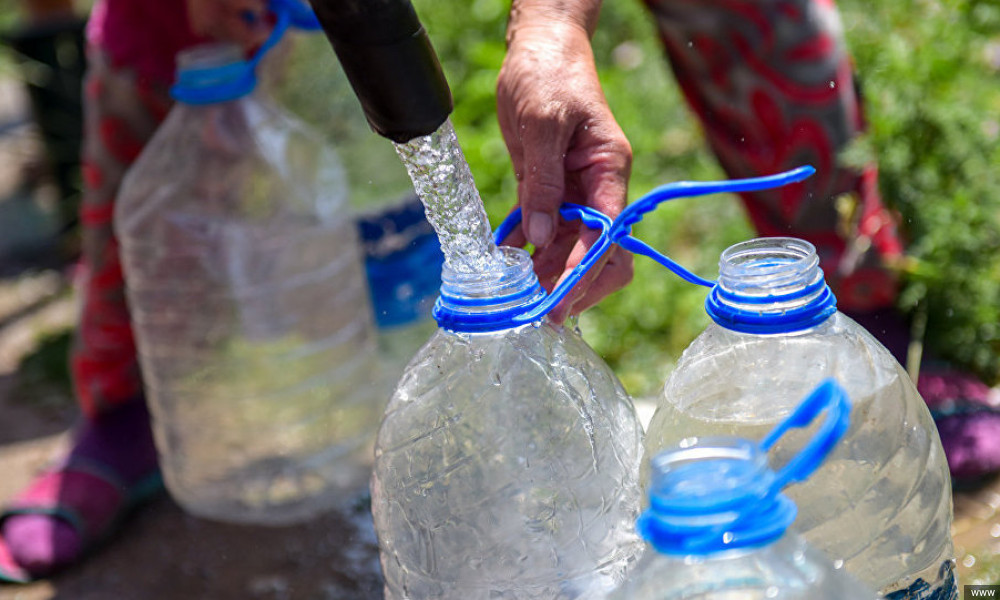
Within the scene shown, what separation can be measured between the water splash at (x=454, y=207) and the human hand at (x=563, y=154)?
13cm

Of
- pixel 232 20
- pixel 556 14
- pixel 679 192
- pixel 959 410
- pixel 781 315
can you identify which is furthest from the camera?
pixel 232 20

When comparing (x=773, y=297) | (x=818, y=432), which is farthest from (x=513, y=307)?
(x=818, y=432)

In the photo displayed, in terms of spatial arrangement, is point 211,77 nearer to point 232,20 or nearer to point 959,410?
point 232,20

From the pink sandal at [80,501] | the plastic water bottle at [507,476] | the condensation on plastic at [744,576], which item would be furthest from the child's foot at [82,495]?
the condensation on plastic at [744,576]

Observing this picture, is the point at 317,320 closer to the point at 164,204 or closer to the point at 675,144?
the point at 164,204

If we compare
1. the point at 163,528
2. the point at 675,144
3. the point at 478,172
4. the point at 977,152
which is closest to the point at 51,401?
the point at 163,528

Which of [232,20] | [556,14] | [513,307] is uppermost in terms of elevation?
[556,14]

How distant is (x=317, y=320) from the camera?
2.67m

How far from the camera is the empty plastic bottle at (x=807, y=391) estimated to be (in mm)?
1201

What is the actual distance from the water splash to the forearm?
17.0 inches

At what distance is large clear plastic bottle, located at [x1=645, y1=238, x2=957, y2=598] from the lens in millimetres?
1199

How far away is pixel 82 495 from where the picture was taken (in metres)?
2.75

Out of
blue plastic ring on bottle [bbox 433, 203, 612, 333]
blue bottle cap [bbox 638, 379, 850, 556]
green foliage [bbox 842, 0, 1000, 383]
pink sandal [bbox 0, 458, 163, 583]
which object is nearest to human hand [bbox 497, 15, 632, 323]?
blue plastic ring on bottle [bbox 433, 203, 612, 333]

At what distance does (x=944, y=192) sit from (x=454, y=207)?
174 centimetres
